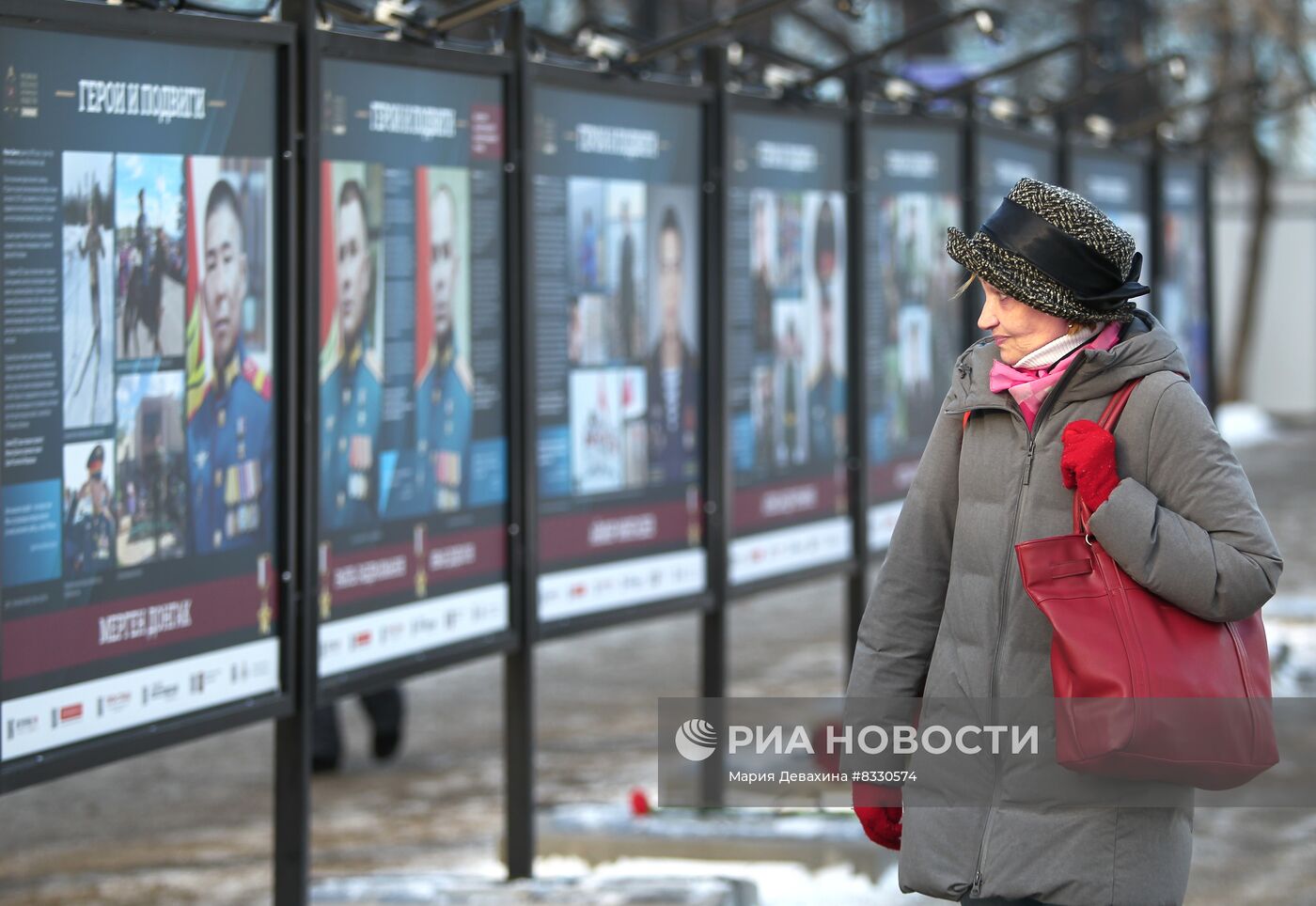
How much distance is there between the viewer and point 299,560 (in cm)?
454

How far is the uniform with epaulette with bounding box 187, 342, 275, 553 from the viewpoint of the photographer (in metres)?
4.22

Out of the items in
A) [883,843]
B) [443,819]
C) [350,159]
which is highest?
[350,159]

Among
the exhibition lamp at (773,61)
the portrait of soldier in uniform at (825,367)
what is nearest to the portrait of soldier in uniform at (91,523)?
the exhibition lamp at (773,61)

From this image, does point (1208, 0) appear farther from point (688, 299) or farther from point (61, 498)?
point (61, 498)

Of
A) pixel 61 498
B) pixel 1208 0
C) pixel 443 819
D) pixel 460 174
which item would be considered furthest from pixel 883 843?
pixel 1208 0

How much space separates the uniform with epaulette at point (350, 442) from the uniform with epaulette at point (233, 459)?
0.83 feet

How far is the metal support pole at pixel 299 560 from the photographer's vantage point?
445cm

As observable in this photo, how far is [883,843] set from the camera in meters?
3.18

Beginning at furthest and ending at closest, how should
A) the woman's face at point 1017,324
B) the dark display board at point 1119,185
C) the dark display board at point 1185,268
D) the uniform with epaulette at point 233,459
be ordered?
the dark display board at point 1185,268, the dark display board at point 1119,185, the uniform with epaulette at point 233,459, the woman's face at point 1017,324

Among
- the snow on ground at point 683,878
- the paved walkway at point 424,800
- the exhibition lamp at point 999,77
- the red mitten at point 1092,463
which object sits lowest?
the paved walkway at point 424,800

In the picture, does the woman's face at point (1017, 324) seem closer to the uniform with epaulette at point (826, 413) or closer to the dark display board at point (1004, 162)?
the uniform with epaulette at point (826, 413)

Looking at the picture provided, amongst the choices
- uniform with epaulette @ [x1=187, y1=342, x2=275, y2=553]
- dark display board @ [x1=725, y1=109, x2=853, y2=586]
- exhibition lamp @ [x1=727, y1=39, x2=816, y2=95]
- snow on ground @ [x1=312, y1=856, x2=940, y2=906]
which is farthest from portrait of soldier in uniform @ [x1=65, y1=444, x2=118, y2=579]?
exhibition lamp @ [x1=727, y1=39, x2=816, y2=95]

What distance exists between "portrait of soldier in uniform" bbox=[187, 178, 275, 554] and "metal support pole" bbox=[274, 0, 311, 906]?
0.10 metres

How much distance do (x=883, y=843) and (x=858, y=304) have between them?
422cm
